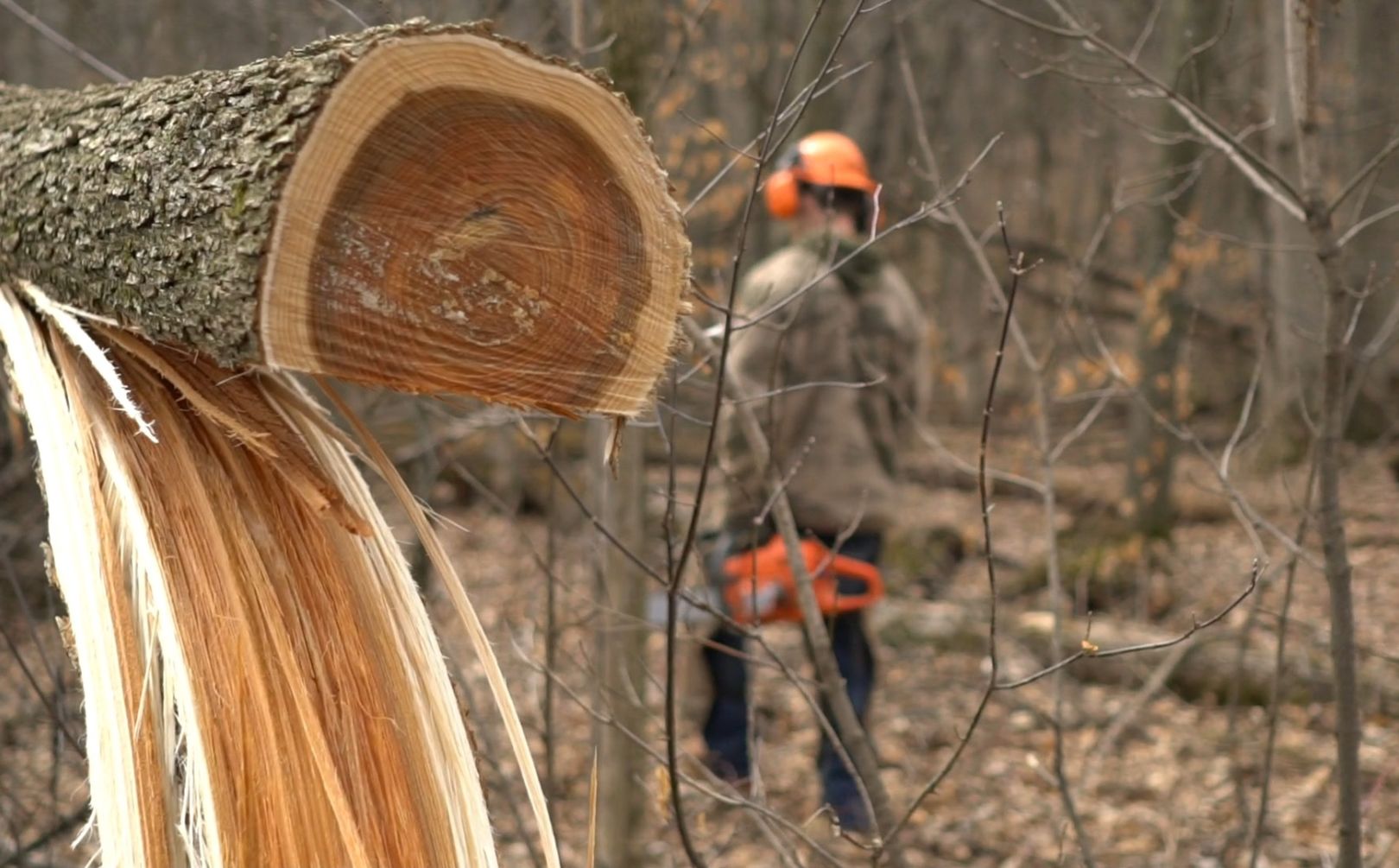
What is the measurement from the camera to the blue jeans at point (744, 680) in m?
4.53

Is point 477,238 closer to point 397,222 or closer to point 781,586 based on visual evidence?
point 397,222

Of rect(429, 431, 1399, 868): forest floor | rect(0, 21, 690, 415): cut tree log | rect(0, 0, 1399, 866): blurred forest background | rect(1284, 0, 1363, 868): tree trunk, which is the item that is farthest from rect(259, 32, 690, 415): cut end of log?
rect(1284, 0, 1363, 868): tree trunk

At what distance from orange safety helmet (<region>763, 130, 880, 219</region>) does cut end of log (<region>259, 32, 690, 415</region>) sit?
2.44m

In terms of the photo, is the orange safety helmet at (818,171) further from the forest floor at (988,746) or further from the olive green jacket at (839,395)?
the forest floor at (988,746)

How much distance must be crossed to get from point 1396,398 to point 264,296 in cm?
1086

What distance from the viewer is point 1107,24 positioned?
11133mm

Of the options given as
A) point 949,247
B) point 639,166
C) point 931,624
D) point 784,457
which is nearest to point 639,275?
point 639,166

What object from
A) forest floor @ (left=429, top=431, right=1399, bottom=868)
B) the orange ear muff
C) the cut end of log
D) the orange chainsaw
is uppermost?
the orange ear muff

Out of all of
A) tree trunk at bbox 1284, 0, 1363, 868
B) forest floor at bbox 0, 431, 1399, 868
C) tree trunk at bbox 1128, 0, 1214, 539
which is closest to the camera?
tree trunk at bbox 1284, 0, 1363, 868

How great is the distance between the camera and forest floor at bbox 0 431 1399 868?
3840 mm

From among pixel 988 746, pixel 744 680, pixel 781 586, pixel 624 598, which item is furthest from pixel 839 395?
pixel 988 746

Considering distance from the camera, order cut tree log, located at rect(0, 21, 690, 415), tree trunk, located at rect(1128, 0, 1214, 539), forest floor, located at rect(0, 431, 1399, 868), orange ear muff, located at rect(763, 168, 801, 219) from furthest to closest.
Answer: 1. tree trunk, located at rect(1128, 0, 1214, 539)
2. orange ear muff, located at rect(763, 168, 801, 219)
3. forest floor, located at rect(0, 431, 1399, 868)
4. cut tree log, located at rect(0, 21, 690, 415)

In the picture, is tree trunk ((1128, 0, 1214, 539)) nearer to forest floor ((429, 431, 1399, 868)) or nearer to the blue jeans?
forest floor ((429, 431, 1399, 868))

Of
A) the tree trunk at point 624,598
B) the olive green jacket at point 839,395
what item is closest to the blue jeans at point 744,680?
the olive green jacket at point 839,395
